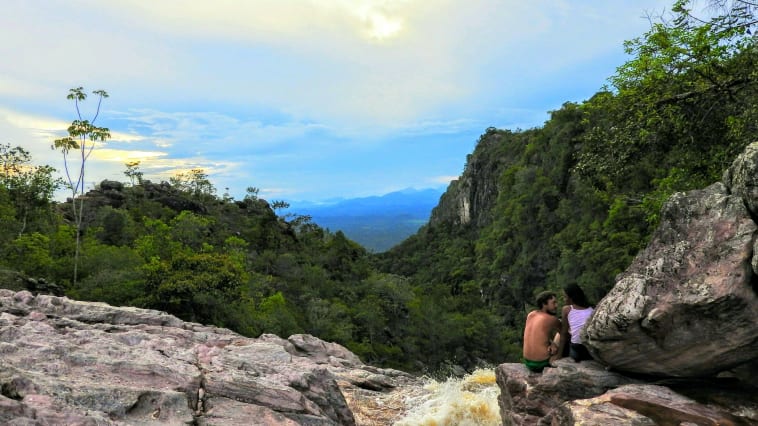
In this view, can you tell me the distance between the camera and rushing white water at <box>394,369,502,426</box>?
10.4 meters

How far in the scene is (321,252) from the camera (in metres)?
69.2

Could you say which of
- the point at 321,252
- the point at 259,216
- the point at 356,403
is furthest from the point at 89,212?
the point at 356,403

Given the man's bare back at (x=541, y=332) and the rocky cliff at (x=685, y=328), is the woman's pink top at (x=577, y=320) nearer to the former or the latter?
the man's bare back at (x=541, y=332)

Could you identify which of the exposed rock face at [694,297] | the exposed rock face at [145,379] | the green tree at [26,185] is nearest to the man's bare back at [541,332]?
the exposed rock face at [694,297]

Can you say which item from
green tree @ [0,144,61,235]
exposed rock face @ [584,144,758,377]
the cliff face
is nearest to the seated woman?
exposed rock face @ [584,144,758,377]

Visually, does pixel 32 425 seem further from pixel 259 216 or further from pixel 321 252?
pixel 259 216

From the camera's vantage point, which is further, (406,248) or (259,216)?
(406,248)

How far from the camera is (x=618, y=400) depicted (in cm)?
603

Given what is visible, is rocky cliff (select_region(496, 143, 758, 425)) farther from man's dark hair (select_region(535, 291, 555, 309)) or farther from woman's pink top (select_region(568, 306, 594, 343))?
man's dark hair (select_region(535, 291, 555, 309))

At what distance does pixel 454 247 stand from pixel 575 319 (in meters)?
101

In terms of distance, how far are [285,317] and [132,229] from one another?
21.5m

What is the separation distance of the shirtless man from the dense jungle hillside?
21.1ft

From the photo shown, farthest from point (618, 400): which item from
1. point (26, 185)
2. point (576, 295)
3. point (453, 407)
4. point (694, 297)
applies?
point (26, 185)

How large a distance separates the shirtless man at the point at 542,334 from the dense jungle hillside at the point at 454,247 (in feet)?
21.1
